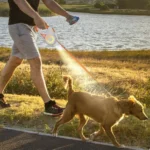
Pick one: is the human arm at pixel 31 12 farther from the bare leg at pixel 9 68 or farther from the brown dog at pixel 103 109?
the brown dog at pixel 103 109

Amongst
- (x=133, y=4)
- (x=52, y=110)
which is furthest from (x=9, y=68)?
(x=133, y=4)

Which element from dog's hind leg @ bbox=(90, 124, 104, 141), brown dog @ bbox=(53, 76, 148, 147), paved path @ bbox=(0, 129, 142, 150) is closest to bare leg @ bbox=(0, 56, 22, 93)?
paved path @ bbox=(0, 129, 142, 150)

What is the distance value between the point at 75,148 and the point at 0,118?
1.70 m

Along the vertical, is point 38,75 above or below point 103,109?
above

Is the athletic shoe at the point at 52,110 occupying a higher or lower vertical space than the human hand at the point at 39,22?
lower

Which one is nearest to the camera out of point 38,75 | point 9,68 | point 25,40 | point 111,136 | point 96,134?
point 111,136

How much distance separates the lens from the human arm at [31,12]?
19.1 feet

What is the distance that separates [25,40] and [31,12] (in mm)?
490

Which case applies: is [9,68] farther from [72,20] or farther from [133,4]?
[133,4]

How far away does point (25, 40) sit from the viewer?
241 inches

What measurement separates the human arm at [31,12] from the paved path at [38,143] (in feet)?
5.37

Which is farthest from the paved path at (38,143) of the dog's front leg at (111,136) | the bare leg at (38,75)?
the bare leg at (38,75)

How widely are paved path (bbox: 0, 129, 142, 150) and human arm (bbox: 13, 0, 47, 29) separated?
5.37 ft

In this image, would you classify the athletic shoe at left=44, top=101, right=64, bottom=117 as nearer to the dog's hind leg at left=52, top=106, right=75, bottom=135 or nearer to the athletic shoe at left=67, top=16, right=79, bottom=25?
the dog's hind leg at left=52, top=106, right=75, bottom=135
